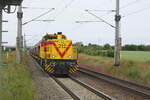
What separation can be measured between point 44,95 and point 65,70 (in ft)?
28.0

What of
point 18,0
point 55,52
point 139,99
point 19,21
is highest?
point 19,21

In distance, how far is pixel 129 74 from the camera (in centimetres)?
2280

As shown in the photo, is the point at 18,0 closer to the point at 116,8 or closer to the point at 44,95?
the point at 44,95

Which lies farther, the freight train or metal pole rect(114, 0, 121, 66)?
metal pole rect(114, 0, 121, 66)

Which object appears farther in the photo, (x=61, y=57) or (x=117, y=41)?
(x=117, y=41)

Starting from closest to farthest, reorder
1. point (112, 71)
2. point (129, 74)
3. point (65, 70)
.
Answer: point (65, 70) < point (129, 74) < point (112, 71)

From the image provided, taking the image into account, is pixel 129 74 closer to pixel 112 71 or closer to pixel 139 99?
pixel 112 71

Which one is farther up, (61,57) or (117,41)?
(117,41)

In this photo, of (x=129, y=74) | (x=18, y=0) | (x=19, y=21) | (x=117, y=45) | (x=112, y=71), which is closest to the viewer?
(x=18, y=0)

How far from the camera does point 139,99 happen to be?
1205cm

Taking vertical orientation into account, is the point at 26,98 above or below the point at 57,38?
below

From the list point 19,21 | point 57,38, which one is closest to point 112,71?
point 57,38

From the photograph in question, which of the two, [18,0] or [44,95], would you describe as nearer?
[18,0]

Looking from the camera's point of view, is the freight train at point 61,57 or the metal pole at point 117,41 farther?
the metal pole at point 117,41
